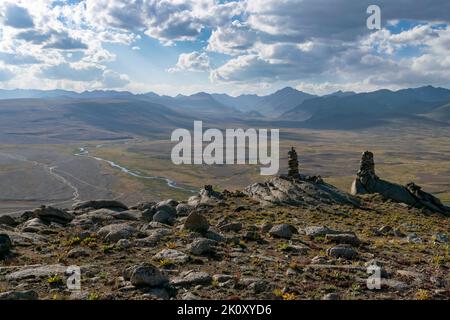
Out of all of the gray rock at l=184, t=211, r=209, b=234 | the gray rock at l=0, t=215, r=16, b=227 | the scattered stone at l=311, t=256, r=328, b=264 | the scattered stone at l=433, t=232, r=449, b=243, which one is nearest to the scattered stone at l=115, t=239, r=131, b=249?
the gray rock at l=184, t=211, r=209, b=234

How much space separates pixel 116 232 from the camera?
29.5 m

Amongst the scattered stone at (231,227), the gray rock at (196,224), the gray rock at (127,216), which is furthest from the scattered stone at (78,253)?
the gray rock at (127,216)

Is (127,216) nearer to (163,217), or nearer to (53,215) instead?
(163,217)

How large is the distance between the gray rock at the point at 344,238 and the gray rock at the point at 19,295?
19416mm

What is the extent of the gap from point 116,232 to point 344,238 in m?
15.8

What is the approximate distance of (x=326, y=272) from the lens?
22312 mm

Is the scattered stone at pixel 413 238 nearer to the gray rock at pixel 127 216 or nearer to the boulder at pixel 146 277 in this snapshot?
the boulder at pixel 146 277

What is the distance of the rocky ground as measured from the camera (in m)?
19.7

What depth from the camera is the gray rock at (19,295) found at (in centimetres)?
1758

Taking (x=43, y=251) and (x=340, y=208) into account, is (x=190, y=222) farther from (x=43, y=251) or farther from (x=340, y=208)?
(x=340, y=208)

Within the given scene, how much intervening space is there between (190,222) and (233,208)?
13882 millimetres

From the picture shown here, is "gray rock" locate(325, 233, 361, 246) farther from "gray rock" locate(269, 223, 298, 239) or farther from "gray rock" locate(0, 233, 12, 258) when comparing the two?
"gray rock" locate(0, 233, 12, 258)

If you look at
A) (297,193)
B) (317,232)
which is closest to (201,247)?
(317,232)
